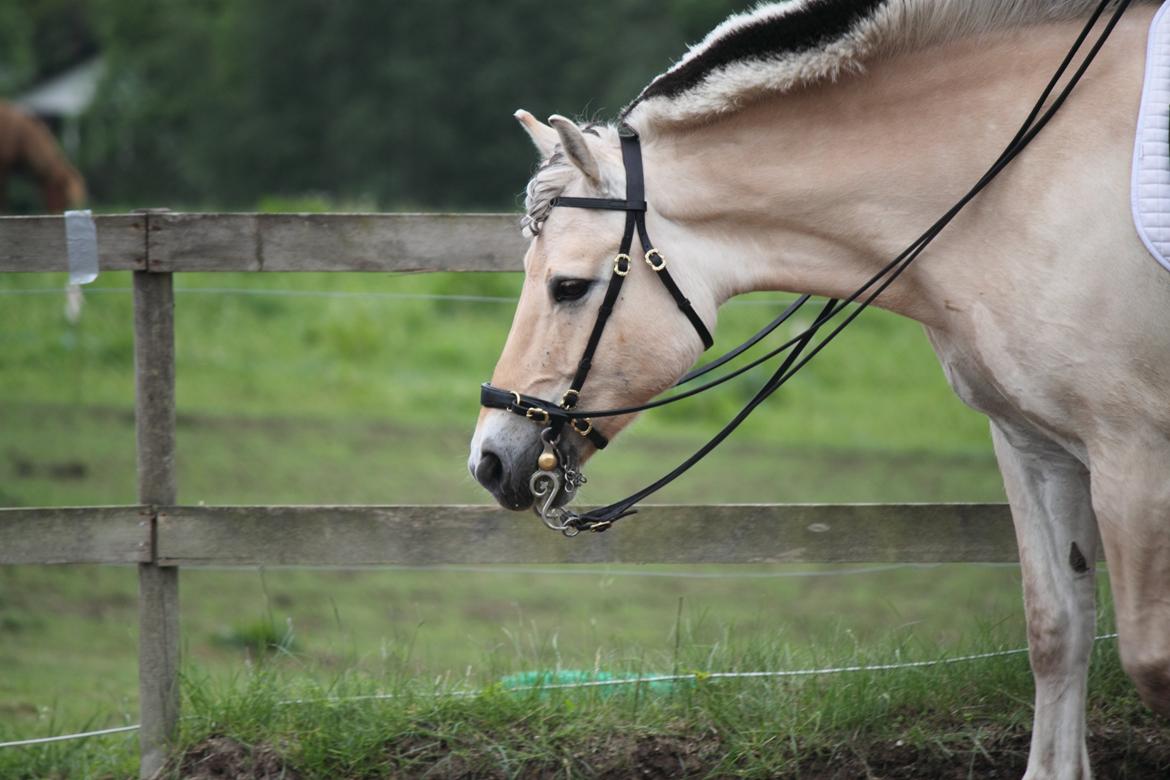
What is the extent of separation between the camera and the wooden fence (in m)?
3.90

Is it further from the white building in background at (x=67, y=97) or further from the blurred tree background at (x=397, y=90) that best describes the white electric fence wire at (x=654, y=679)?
the white building in background at (x=67, y=97)

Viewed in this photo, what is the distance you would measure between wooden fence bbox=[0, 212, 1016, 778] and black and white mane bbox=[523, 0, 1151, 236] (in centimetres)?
91

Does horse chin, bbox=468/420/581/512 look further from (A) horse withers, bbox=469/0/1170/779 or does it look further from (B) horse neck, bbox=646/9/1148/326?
(B) horse neck, bbox=646/9/1148/326

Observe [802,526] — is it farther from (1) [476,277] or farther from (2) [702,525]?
(1) [476,277]

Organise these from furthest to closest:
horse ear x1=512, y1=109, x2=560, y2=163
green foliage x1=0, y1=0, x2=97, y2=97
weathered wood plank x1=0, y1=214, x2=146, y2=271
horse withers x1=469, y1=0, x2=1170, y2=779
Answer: green foliage x1=0, y1=0, x2=97, y2=97, weathered wood plank x1=0, y1=214, x2=146, y2=271, horse ear x1=512, y1=109, x2=560, y2=163, horse withers x1=469, y1=0, x2=1170, y2=779

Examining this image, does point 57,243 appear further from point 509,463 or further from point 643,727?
point 643,727

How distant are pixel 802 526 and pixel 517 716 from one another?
108 cm

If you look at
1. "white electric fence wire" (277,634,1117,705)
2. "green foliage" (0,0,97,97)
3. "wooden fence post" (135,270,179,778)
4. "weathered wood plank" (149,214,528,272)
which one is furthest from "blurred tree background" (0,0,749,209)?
"white electric fence wire" (277,634,1117,705)

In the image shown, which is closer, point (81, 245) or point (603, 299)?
point (603, 299)

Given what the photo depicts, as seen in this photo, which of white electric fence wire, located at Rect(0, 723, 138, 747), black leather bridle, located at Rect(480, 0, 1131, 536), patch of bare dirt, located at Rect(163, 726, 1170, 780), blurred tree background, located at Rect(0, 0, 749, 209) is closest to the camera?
black leather bridle, located at Rect(480, 0, 1131, 536)

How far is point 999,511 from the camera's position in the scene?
4070 millimetres

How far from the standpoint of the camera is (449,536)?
3.96 m

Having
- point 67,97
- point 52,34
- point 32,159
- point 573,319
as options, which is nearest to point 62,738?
point 573,319

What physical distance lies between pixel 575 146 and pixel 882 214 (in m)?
0.82
